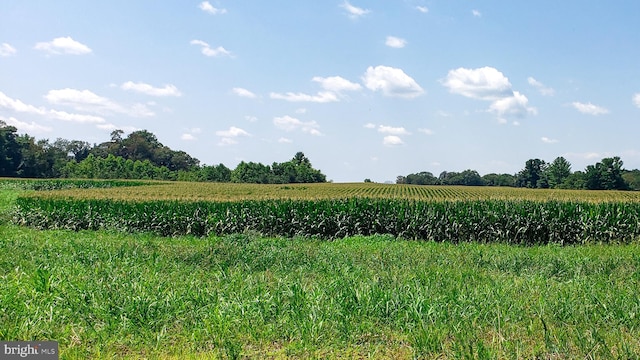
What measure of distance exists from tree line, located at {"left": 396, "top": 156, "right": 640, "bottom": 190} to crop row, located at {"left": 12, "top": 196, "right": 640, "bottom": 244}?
7877 cm

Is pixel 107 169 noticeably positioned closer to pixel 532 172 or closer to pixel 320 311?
pixel 320 311

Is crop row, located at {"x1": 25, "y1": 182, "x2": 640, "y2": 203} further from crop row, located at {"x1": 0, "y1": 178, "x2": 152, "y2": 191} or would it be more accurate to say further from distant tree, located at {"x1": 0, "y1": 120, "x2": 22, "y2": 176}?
distant tree, located at {"x1": 0, "y1": 120, "x2": 22, "y2": 176}

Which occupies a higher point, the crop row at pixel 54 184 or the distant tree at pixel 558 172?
the distant tree at pixel 558 172

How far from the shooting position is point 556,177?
106m

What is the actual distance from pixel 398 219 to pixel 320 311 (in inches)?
570

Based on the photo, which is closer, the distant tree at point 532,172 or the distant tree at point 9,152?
the distant tree at point 9,152

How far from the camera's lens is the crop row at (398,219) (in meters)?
19.5

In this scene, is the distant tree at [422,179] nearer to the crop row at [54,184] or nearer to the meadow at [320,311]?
the crop row at [54,184]

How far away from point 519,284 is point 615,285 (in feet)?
5.26

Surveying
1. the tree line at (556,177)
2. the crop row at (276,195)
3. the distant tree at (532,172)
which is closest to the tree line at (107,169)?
the tree line at (556,177)

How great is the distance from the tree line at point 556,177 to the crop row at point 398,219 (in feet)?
258

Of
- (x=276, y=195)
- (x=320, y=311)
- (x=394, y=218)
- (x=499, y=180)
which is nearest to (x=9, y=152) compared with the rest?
(x=276, y=195)

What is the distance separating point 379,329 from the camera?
5.14 metres

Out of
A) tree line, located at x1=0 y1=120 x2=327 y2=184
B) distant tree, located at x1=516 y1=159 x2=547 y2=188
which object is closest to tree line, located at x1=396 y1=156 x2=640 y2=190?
distant tree, located at x1=516 y1=159 x2=547 y2=188
